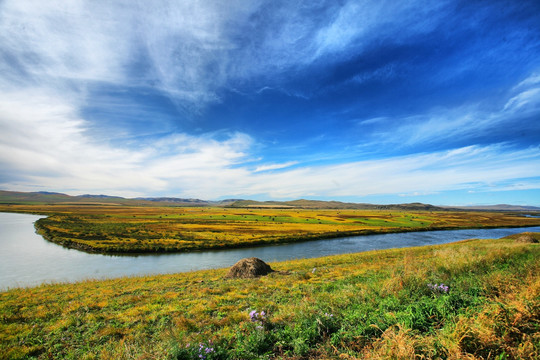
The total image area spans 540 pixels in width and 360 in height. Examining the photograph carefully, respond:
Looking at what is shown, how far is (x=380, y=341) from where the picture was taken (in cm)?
419

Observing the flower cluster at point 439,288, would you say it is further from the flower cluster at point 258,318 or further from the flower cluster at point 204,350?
the flower cluster at point 204,350

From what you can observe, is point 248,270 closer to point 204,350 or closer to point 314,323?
point 314,323

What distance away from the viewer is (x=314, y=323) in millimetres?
5074

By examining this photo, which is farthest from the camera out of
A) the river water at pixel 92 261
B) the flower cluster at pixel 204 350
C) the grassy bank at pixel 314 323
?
the river water at pixel 92 261

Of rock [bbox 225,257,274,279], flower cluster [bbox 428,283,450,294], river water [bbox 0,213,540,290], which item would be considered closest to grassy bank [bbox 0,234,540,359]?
flower cluster [bbox 428,283,450,294]

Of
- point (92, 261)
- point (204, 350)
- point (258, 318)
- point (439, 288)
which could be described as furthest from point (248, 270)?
point (92, 261)

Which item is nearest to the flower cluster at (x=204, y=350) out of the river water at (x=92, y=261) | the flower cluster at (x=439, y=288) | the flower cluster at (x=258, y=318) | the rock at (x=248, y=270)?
the flower cluster at (x=258, y=318)

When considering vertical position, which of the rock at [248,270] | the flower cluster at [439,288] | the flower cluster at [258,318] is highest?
the flower cluster at [439,288]

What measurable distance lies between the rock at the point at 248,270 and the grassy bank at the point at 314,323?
4467 mm

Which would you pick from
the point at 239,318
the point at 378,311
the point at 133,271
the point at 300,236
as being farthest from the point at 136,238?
the point at 378,311

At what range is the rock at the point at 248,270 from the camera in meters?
15.8

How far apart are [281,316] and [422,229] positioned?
76.4 metres

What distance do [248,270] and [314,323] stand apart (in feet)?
38.5

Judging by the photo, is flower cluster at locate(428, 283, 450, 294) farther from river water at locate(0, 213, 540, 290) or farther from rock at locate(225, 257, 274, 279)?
river water at locate(0, 213, 540, 290)
